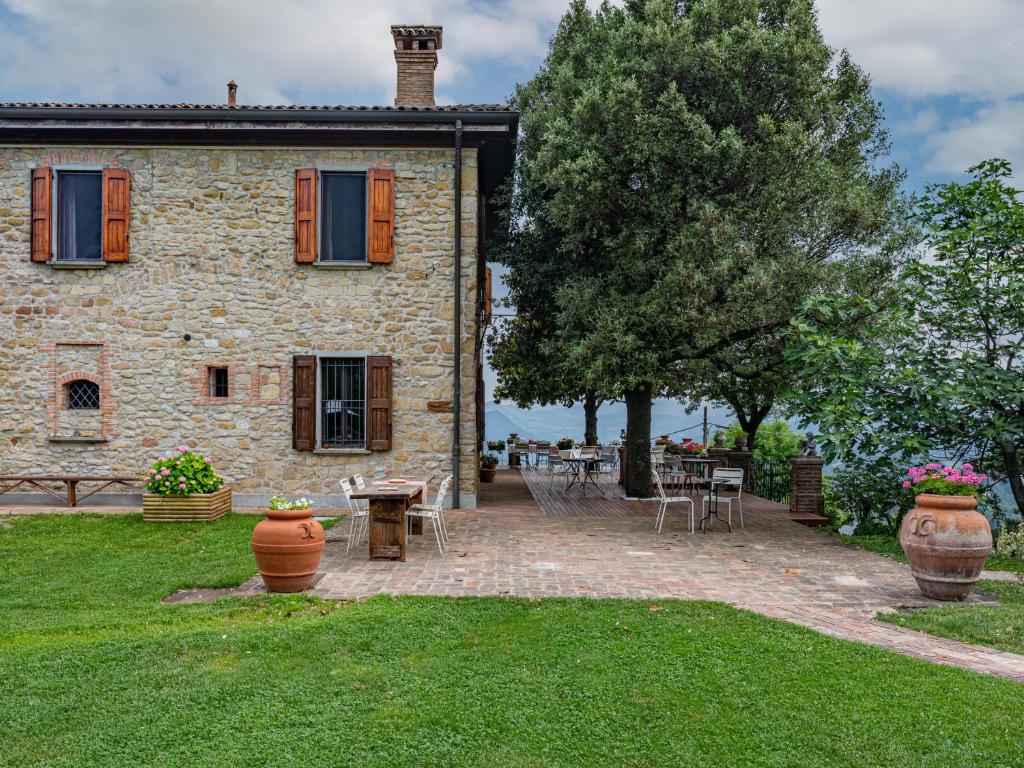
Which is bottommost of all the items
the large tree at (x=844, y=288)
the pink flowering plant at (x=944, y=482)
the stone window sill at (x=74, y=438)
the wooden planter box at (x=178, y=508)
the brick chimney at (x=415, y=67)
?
the wooden planter box at (x=178, y=508)

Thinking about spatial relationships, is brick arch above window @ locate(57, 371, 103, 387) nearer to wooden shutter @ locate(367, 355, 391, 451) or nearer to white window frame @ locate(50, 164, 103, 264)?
white window frame @ locate(50, 164, 103, 264)

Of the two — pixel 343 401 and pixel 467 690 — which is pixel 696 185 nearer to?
pixel 343 401

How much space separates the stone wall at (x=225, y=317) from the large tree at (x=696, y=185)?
6.83 feet

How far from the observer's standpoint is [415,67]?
13.8 metres

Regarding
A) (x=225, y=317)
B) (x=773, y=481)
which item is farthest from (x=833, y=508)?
(x=225, y=317)

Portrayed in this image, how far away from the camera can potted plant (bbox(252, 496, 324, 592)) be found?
6.48 metres

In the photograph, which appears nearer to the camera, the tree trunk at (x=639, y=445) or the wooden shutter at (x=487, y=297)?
the tree trunk at (x=639, y=445)

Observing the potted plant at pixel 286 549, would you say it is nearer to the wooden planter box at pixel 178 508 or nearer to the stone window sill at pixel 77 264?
the wooden planter box at pixel 178 508

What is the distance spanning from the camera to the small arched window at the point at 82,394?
12.1 meters

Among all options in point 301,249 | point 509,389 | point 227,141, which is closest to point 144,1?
point 227,141

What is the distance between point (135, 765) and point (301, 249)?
9.54 meters

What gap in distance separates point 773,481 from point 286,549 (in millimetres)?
11642

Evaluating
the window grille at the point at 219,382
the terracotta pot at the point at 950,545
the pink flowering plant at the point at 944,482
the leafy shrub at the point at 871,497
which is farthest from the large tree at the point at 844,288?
the window grille at the point at 219,382

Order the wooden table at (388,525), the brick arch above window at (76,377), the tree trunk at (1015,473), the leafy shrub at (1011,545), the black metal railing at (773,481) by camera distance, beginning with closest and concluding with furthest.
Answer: the wooden table at (388,525)
the leafy shrub at (1011,545)
the tree trunk at (1015,473)
the brick arch above window at (76,377)
the black metal railing at (773,481)
